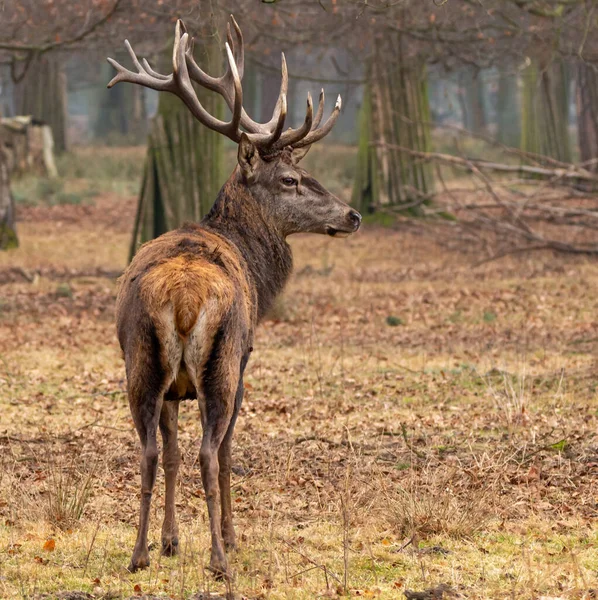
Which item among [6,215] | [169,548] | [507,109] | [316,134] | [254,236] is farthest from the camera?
[507,109]

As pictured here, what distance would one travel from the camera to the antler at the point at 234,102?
285 inches

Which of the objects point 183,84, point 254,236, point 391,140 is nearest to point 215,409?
point 254,236

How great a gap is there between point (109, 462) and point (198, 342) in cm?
267

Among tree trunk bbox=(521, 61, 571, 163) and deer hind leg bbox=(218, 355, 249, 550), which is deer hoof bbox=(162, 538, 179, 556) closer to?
deer hind leg bbox=(218, 355, 249, 550)

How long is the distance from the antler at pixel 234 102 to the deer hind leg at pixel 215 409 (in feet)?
6.38

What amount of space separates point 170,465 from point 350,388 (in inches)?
185

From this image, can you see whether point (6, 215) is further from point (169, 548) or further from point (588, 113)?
point (588, 113)

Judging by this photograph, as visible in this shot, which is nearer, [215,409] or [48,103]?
[215,409]

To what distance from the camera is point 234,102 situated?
701 cm

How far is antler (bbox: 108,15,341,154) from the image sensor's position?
723 centimetres

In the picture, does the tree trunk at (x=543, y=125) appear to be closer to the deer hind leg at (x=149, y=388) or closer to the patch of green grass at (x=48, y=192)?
the patch of green grass at (x=48, y=192)

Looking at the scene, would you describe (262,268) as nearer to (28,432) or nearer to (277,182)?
(277,182)

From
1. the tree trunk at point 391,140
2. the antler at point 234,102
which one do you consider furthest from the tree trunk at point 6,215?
Result: the antler at point 234,102

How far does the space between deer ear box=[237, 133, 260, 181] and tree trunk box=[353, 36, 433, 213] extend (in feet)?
51.0
